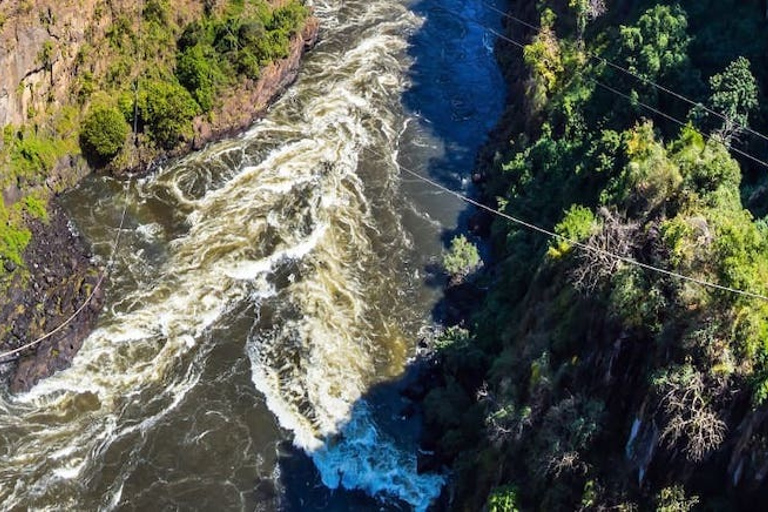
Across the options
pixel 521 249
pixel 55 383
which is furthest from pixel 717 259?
pixel 55 383

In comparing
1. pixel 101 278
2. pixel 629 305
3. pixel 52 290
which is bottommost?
pixel 101 278

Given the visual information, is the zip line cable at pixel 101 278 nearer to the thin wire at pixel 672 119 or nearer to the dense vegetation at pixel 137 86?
the dense vegetation at pixel 137 86

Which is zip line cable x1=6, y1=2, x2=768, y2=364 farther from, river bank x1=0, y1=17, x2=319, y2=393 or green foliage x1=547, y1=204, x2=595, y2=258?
green foliage x1=547, y1=204, x2=595, y2=258

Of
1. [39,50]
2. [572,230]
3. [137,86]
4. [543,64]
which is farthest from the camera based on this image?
[543,64]

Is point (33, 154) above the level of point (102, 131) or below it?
below

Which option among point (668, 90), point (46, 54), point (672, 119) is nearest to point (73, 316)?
point (46, 54)

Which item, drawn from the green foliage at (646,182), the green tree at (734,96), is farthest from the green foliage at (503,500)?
the green tree at (734,96)

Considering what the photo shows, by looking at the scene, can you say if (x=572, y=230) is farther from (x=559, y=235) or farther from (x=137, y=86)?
(x=137, y=86)
